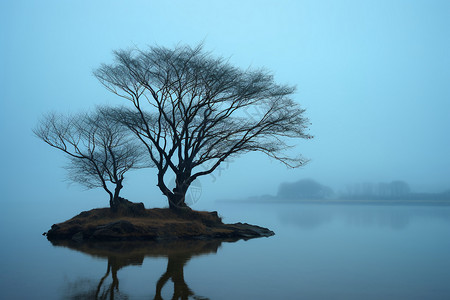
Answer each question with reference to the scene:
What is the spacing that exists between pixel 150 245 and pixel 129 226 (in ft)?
7.10

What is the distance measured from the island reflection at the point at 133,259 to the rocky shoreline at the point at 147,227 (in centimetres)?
94

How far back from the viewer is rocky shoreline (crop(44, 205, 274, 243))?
1510cm

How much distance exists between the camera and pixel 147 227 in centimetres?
1546

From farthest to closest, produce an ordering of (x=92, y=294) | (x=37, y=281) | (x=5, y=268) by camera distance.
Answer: (x=5, y=268) → (x=37, y=281) → (x=92, y=294)

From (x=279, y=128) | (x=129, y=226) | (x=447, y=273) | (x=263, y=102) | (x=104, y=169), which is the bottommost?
(x=447, y=273)

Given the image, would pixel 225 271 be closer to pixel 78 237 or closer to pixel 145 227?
pixel 145 227

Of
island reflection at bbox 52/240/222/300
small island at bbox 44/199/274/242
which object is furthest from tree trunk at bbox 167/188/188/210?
island reflection at bbox 52/240/222/300

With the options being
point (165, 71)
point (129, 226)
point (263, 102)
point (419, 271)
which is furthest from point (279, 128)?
point (419, 271)

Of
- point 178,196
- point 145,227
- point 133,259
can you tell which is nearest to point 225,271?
point 133,259

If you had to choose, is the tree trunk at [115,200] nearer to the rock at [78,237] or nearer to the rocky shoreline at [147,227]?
the rocky shoreline at [147,227]

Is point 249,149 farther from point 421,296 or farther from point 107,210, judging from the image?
point 421,296

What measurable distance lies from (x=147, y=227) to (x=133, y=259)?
5.47 m

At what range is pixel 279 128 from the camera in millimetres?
19047

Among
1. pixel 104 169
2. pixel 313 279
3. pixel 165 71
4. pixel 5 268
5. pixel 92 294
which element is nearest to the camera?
pixel 92 294
